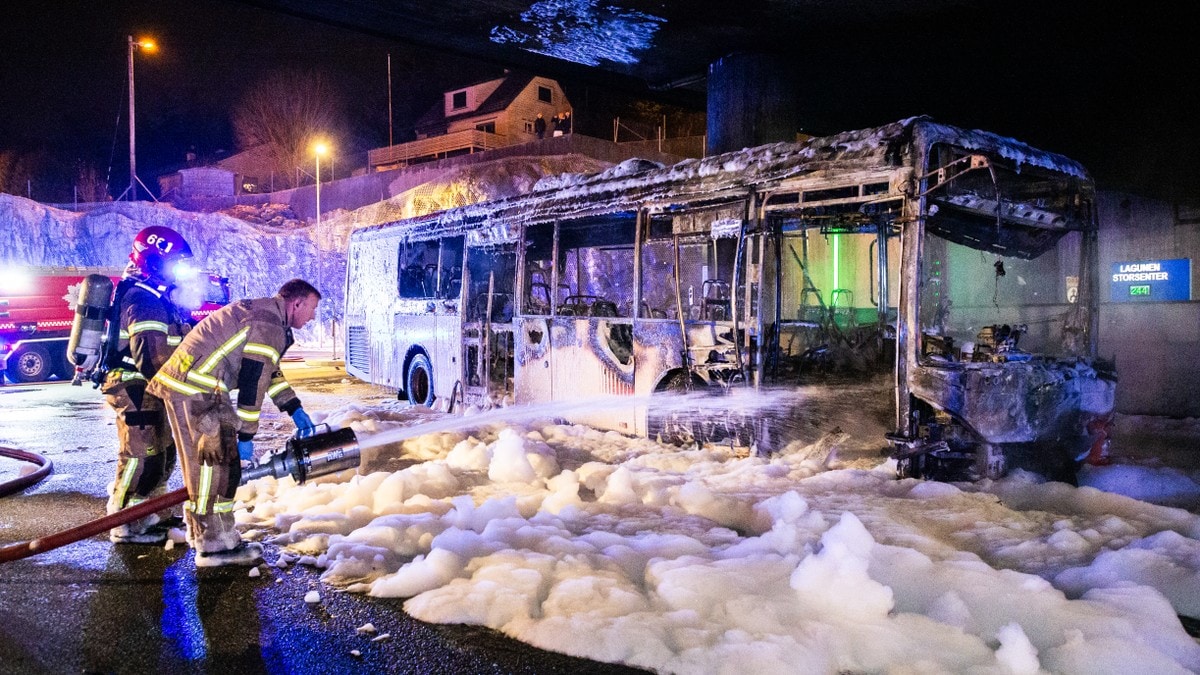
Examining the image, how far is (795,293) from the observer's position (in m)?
8.77

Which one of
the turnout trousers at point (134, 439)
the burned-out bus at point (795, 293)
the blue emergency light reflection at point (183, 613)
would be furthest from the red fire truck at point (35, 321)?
the blue emergency light reflection at point (183, 613)

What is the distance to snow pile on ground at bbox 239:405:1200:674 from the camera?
337 centimetres

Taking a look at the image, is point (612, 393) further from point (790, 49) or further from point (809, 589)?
point (790, 49)

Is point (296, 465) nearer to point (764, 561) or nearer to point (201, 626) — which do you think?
point (201, 626)

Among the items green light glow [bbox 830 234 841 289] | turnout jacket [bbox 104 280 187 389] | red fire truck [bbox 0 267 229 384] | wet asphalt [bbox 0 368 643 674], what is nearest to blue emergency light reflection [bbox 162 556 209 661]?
wet asphalt [bbox 0 368 643 674]

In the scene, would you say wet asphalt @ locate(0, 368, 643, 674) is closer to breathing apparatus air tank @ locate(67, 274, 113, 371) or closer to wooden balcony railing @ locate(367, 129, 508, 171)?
breathing apparatus air tank @ locate(67, 274, 113, 371)

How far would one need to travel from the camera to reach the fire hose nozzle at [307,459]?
15.4 ft

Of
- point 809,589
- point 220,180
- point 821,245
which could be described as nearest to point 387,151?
point 220,180

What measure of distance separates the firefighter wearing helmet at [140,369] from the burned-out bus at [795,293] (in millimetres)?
4002

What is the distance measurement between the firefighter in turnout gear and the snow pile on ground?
0.54 meters

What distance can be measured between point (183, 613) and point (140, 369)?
1.98 meters

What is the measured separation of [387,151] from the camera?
43.4m

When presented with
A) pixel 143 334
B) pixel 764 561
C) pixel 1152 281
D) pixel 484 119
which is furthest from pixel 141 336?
pixel 484 119

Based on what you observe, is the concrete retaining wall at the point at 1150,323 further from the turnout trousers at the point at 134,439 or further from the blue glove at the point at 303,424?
the turnout trousers at the point at 134,439
